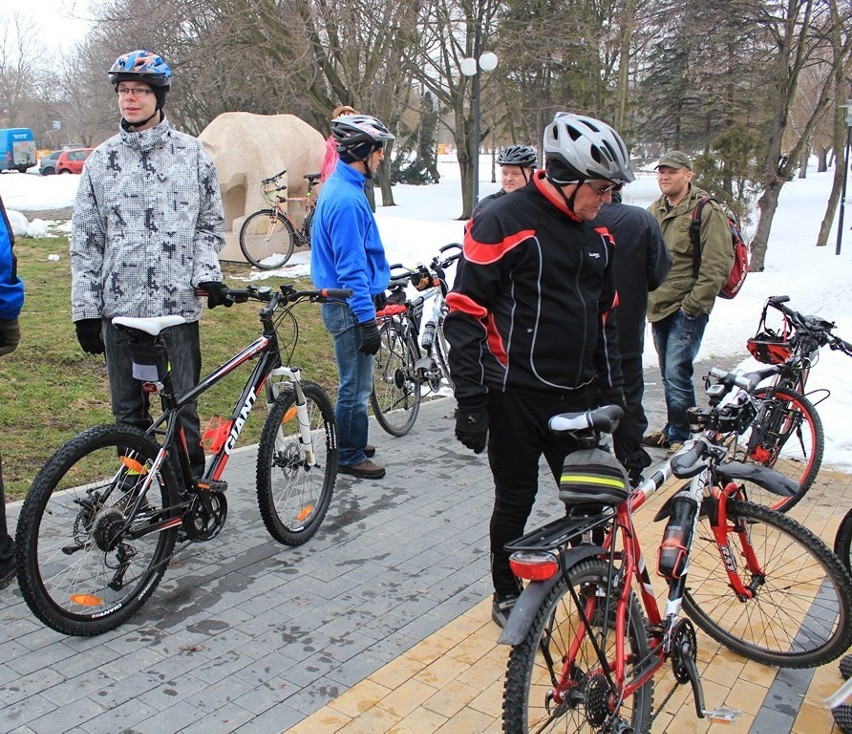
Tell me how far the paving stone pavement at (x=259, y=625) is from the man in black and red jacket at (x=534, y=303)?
909mm

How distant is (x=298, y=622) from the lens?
363 centimetres

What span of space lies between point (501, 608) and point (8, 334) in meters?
2.53

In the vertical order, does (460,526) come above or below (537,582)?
below

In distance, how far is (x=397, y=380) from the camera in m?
6.67

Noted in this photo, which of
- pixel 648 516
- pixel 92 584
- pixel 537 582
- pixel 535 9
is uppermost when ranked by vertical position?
pixel 535 9

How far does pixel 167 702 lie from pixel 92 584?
2.35 feet

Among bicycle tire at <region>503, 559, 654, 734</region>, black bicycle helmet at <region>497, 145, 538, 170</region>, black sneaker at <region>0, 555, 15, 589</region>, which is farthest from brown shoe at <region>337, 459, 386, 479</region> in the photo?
bicycle tire at <region>503, 559, 654, 734</region>

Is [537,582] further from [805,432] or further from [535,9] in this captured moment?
[535,9]

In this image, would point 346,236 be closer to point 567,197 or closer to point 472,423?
point 567,197

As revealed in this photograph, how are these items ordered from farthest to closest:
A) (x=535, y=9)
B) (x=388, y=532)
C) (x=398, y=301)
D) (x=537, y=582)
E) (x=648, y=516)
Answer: (x=535, y=9) → (x=398, y=301) → (x=648, y=516) → (x=388, y=532) → (x=537, y=582)

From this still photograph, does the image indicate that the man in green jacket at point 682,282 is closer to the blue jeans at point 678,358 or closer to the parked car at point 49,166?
the blue jeans at point 678,358

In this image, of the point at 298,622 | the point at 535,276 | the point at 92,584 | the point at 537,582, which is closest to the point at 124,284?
the point at 92,584

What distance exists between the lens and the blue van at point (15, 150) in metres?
45.1

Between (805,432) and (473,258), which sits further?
(805,432)
